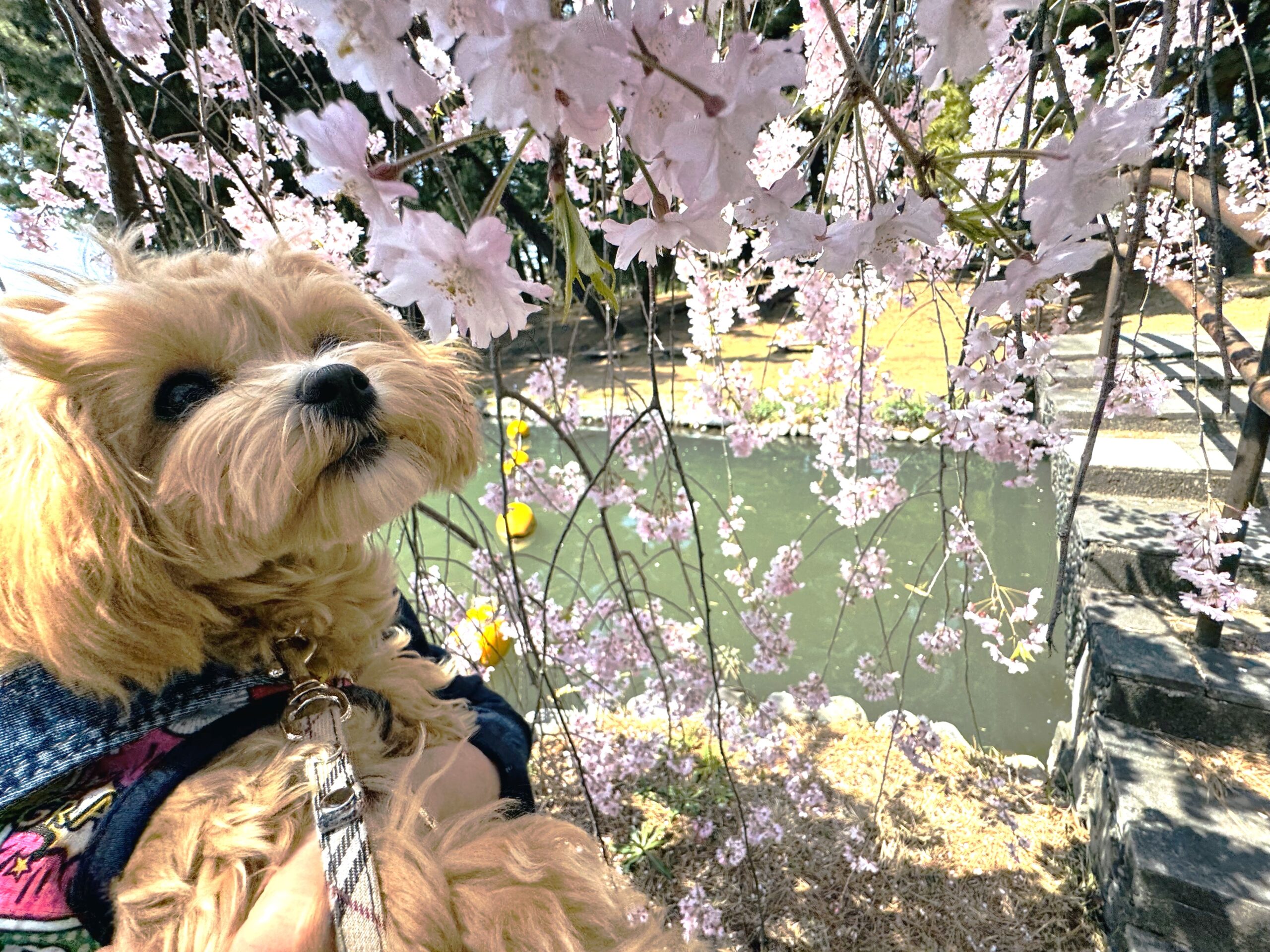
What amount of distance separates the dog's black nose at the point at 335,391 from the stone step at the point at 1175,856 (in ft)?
9.28

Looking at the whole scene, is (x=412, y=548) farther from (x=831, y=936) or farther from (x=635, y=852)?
(x=831, y=936)

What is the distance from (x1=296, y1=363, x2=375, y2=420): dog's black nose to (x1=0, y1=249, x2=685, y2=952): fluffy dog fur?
0.05 ft

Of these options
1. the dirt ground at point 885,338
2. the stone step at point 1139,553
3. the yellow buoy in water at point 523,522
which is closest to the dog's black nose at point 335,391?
the dirt ground at point 885,338

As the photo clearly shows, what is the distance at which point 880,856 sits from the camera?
2881mm

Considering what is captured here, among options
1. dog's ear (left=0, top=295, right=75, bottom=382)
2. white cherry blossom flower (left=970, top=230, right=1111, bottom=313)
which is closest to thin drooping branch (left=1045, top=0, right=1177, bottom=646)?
white cherry blossom flower (left=970, top=230, right=1111, bottom=313)

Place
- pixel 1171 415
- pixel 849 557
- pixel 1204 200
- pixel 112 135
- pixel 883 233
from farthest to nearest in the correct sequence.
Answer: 1. pixel 849 557
2. pixel 1171 415
3. pixel 1204 200
4. pixel 112 135
5. pixel 883 233

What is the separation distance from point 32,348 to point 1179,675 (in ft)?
11.7

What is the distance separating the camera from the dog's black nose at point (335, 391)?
0.87m

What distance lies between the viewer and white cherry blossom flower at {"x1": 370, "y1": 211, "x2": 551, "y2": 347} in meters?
0.58

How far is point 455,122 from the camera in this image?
85.4 inches

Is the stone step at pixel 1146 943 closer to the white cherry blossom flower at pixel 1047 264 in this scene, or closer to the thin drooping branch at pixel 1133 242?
the thin drooping branch at pixel 1133 242

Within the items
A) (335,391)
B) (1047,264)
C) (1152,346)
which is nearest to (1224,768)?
(1047,264)

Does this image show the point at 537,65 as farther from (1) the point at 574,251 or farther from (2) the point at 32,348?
(2) the point at 32,348

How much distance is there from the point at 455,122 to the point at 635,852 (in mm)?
3152
